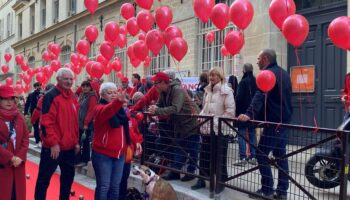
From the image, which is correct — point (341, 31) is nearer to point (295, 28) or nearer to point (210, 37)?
point (295, 28)

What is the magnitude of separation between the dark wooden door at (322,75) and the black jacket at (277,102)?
3757 mm

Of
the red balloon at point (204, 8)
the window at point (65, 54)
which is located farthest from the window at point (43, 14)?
the red balloon at point (204, 8)

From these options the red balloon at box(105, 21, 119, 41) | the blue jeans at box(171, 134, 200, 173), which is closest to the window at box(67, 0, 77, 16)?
the red balloon at box(105, 21, 119, 41)

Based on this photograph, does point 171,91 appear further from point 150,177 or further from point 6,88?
point 6,88

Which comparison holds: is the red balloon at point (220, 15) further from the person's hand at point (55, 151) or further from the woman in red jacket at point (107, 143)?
the person's hand at point (55, 151)

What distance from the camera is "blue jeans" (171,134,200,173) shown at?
Result: 6152 millimetres

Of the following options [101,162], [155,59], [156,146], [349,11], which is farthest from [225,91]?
[155,59]

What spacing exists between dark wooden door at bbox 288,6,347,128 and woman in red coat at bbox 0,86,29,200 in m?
5.99

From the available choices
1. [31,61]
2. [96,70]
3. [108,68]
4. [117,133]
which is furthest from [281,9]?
[31,61]

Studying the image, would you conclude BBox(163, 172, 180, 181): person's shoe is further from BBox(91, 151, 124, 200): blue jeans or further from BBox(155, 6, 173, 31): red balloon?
BBox(155, 6, 173, 31): red balloon

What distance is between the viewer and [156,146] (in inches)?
271

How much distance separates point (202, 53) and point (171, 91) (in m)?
6.86

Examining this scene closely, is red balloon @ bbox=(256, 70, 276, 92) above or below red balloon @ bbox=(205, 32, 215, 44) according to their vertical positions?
below

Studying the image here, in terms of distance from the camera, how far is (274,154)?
4949mm
